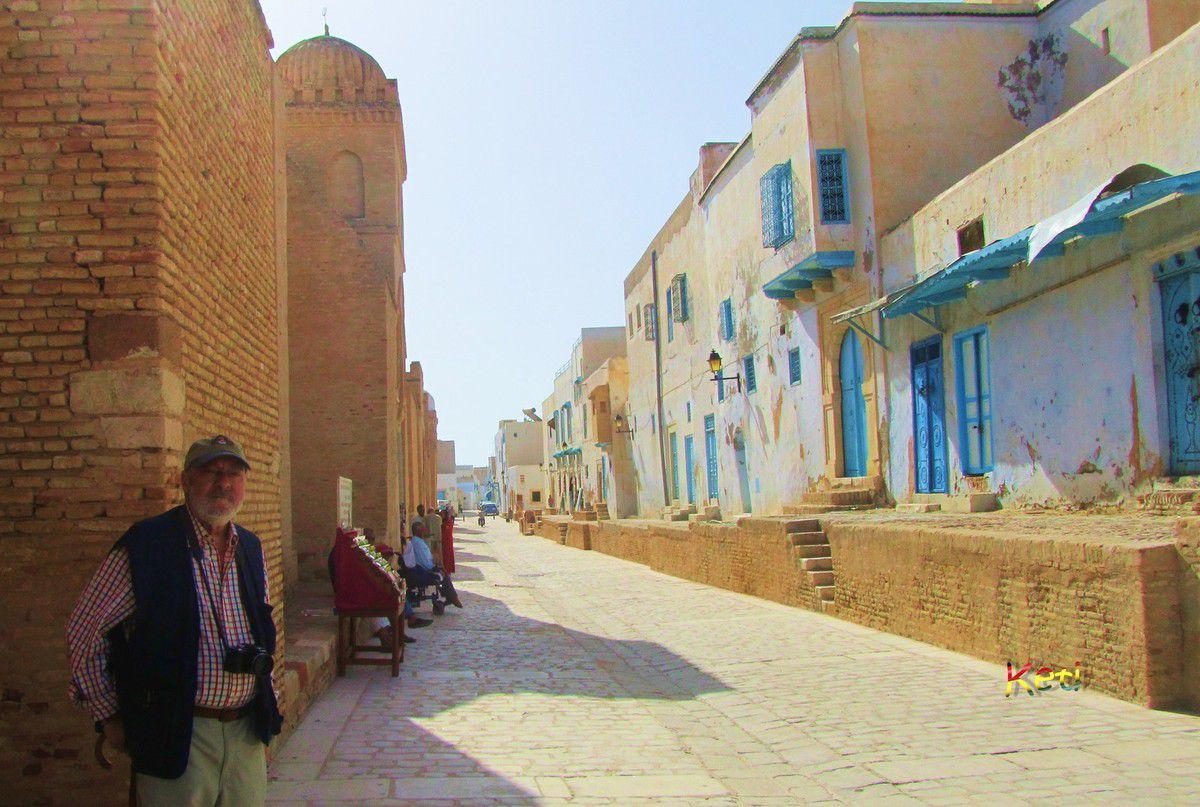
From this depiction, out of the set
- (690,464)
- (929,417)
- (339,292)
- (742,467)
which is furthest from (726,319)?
(339,292)

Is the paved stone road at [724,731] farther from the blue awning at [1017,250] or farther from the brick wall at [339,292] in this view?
the brick wall at [339,292]

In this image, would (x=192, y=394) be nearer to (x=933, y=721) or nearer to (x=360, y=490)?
(x=933, y=721)

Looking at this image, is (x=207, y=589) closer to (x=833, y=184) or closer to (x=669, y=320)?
(x=833, y=184)

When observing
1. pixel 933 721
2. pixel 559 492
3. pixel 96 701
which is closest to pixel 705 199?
pixel 933 721

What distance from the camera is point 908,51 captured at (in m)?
15.6

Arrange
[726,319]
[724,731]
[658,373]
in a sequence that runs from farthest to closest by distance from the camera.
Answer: [658,373] < [726,319] < [724,731]

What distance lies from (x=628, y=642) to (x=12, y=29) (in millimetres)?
8636

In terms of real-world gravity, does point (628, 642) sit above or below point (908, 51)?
below

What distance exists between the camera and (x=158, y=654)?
333cm

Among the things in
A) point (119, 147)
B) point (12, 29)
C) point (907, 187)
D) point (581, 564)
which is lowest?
point (581, 564)

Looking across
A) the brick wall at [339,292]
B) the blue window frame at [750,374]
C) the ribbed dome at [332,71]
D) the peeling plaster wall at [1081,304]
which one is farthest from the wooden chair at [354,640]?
the blue window frame at [750,374]

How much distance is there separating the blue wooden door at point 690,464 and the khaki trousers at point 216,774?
76.6ft

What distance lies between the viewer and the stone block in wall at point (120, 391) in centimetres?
484

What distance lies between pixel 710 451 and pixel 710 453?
5cm
